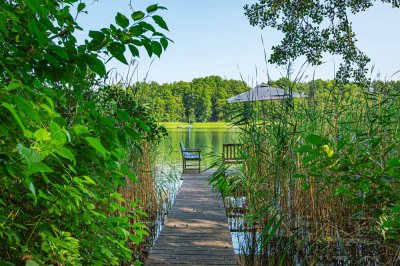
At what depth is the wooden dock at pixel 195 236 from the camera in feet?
11.3

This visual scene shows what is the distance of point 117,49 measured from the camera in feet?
5.16

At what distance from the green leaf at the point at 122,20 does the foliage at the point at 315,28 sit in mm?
6705

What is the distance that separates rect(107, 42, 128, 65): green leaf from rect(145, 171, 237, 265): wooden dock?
2241mm

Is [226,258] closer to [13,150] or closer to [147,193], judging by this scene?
[147,193]

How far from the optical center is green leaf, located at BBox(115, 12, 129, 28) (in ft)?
5.12

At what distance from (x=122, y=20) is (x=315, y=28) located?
7.21 m

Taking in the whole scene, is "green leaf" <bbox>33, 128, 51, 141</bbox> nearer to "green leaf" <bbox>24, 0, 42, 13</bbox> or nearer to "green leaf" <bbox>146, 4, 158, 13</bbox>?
"green leaf" <bbox>24, 0, 42, 13</bbox>

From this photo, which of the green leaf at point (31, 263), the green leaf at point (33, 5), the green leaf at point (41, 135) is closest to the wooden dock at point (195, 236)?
the green leaf at point (31, 263)

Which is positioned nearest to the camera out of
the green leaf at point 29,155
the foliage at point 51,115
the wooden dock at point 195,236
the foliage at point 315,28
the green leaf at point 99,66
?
the green leaf at point 29,155

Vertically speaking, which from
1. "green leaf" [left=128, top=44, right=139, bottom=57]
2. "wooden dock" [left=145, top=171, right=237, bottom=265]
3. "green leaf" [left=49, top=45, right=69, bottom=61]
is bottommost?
"wooden dock" [left=145, top=171, right=237, bottom=265]

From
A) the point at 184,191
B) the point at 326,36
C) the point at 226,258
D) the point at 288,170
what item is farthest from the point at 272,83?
the point at 326,36

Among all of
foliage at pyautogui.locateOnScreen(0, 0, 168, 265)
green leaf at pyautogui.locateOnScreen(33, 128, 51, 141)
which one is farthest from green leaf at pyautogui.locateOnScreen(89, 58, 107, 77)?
green leaf at pyautogui.locateOnScreen(33, 128, 51, 141)

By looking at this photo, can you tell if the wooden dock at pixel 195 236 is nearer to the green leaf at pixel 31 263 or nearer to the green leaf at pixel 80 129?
the green leaf at pixel 31 263

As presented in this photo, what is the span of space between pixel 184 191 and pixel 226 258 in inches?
143
